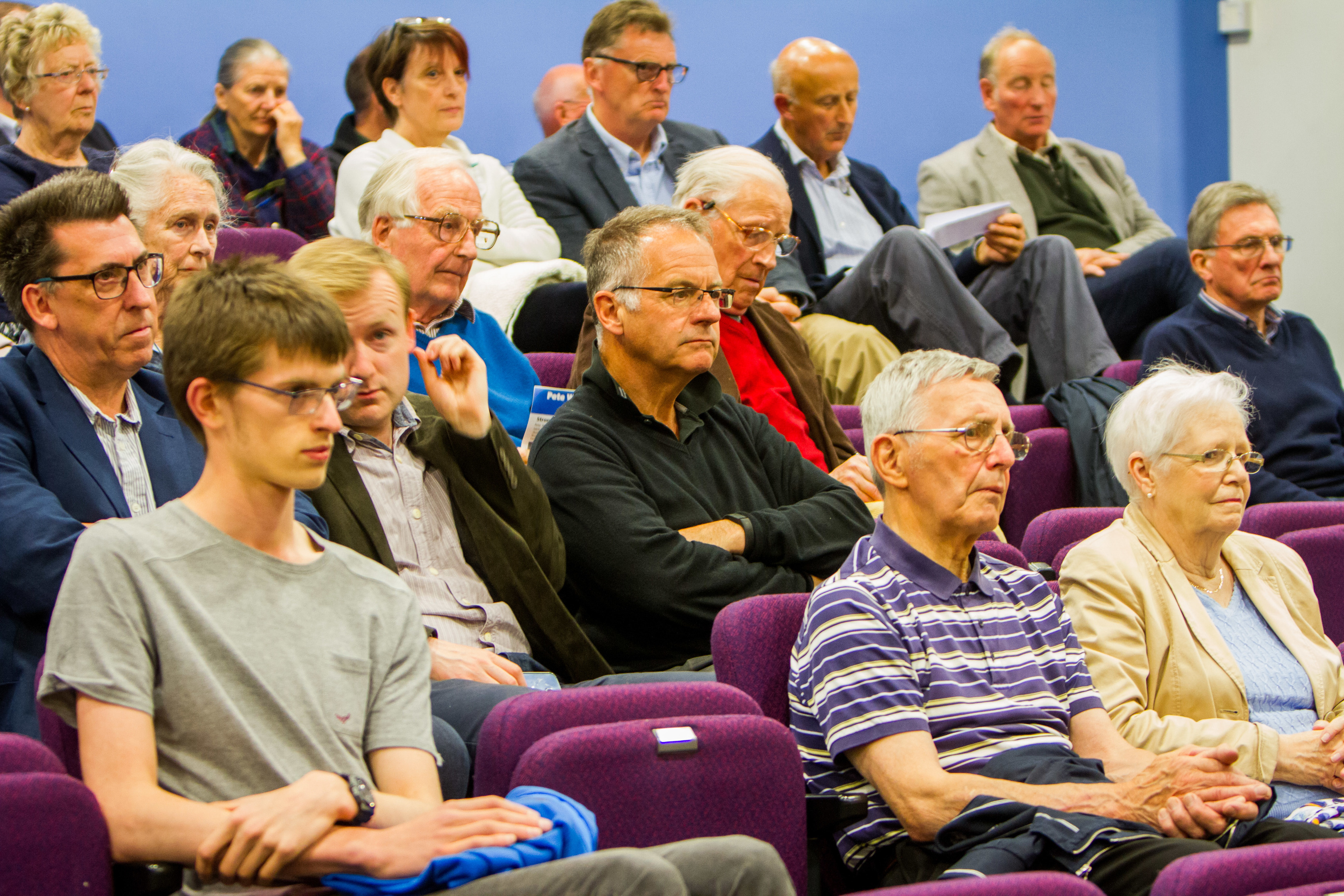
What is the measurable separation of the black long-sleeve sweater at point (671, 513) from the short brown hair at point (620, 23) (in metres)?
1.64

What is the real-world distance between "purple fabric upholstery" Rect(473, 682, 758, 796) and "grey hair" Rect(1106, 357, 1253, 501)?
91 cm

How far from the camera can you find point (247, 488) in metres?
1.37

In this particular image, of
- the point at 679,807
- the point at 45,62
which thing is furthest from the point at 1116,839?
the point at 45,62

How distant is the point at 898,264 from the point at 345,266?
2035mm

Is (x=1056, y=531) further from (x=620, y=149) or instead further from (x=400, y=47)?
(x=400, y=47)

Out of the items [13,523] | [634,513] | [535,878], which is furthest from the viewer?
[634,513]

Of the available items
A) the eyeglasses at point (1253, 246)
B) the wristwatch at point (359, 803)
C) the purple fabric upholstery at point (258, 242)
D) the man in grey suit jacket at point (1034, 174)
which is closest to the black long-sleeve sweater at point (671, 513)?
the wristwatch at point (359, 803)

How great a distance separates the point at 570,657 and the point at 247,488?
71 cm

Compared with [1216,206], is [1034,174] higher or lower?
higher

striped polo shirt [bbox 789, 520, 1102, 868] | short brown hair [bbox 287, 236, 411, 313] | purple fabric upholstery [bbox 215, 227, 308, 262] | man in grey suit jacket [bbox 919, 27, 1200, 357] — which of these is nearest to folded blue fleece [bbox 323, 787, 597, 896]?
striped polo shirt [bbox 789, 520, 1102, 868]

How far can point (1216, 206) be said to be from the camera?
139 inches

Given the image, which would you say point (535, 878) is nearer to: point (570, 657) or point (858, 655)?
point (858, 655)

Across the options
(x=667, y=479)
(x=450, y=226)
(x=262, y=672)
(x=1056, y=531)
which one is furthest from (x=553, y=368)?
(x=262, y=672)

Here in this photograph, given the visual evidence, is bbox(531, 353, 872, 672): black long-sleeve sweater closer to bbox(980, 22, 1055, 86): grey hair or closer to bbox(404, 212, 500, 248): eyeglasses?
bbox(404, 212, 500, 248): eyeglasses
